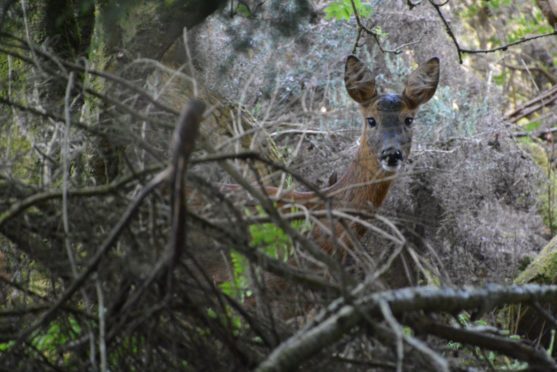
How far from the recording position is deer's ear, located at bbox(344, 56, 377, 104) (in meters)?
7.68

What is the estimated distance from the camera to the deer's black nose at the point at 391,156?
7043 millimetres

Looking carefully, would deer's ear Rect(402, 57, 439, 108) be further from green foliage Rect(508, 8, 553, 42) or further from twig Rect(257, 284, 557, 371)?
green foliage Rect(508, 8, 553, 42)

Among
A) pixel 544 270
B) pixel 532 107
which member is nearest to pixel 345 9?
pixel 544 270

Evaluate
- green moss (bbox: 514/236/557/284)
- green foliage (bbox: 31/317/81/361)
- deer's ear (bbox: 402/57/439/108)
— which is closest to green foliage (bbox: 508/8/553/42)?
deer's ear (bbox: 402/57/439/108)

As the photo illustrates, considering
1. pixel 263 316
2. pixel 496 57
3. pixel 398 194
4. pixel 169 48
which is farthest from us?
pixel 496 57

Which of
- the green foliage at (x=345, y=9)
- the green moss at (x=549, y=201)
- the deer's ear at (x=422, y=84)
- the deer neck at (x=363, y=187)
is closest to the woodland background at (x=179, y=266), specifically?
the deer neck at (x=363, y=187)

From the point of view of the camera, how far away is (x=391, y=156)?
705 cm

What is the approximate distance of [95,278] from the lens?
11.2 feet

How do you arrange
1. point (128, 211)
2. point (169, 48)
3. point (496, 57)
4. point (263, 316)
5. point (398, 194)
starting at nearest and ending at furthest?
point (128, 211)
point (263, 316)
point (169, 48)
point (398, 194)
point (496, 57)

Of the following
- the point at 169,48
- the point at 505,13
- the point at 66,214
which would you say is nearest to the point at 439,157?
the point at 169,48

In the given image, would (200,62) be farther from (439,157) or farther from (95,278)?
(95,278)

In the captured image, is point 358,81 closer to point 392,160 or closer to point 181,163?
point 392,160

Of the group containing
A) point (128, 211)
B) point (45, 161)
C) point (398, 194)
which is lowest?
point (398, 194)

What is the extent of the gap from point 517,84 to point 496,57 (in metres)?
0.70
